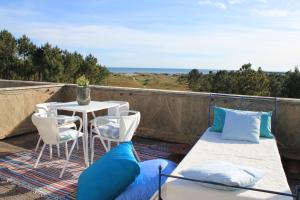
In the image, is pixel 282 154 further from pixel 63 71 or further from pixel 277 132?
pixel 63 71

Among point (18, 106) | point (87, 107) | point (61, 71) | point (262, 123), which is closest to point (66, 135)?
point (87, 107)

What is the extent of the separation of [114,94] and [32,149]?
177 cm

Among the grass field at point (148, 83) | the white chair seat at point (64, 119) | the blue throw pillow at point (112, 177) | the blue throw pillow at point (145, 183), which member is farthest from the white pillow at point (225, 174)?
the grass field at point (148, 83)

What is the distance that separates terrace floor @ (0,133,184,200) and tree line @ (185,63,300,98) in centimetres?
1013

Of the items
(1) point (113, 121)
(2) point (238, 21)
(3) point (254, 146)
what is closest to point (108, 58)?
(2) point (238, 21)

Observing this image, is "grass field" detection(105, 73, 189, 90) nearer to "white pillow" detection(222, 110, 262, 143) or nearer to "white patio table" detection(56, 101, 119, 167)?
"white patio table" detection(56, 101, 119, 167)

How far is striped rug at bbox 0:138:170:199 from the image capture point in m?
3.43

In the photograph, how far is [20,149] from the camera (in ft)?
15.9

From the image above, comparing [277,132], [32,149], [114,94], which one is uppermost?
[114,94]

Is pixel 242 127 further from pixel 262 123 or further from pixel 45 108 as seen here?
pixel 45 108

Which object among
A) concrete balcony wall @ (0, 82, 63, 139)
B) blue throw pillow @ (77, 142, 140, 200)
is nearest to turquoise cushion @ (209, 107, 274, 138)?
blue throw pillow @ (77, 142, 140, 200)

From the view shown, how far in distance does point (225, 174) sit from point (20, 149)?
142 inches

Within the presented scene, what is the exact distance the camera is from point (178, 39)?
15359mm

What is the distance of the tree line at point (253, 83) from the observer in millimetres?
14414
